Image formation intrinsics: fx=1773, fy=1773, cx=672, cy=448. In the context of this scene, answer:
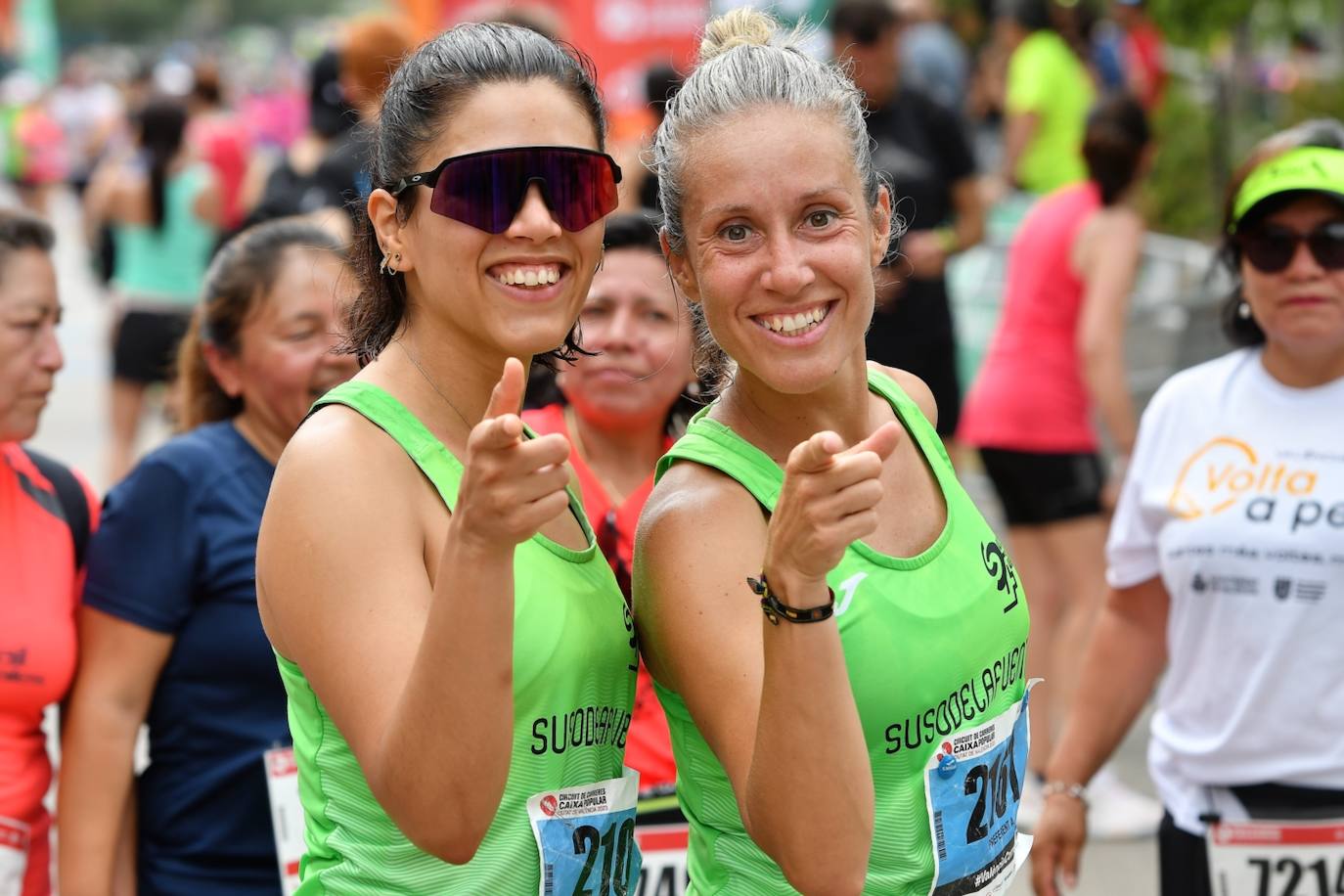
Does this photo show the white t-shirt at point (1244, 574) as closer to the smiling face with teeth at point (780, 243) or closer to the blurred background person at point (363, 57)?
the smiling face with teeth at point (780, 243)

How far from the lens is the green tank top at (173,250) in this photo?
Answer: 9000 millimetres

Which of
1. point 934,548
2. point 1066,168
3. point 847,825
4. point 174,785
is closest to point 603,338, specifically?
point 174,785

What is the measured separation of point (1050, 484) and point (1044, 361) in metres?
0.44

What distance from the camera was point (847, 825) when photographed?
2016 mm

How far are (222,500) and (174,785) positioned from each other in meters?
0.51

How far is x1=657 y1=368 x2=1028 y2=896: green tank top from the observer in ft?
7.25

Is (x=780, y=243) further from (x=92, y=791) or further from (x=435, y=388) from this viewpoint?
(x=92, y=791)

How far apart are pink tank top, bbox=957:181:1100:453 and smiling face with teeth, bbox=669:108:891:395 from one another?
13.3 feet

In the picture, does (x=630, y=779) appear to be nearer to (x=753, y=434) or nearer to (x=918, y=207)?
(x=753, y=434)

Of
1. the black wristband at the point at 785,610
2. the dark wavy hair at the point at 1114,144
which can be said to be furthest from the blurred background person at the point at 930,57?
the black wristband at the point at 785,610

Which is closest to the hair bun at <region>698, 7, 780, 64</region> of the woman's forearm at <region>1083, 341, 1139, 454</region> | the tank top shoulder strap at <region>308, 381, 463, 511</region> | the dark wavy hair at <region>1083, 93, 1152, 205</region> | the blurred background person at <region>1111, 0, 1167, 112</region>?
the tank top shoulder strap at <region>308, 381, 463, 511</region>

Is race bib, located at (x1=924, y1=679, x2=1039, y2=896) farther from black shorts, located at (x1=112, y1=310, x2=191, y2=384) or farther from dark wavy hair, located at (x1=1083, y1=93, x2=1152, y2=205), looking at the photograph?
black shorts, located at (x1=112, y1=310, x2=191, y2=384)

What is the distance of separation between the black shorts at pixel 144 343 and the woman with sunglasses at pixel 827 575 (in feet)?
22.7

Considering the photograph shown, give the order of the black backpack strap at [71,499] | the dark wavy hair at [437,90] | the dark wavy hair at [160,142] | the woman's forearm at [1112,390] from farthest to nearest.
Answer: the dark wavy hair at [160,142] < the woman's forearm at [1112,390] < the black backpack strap at [71,499] < the dark wavy hair at [437,90]
